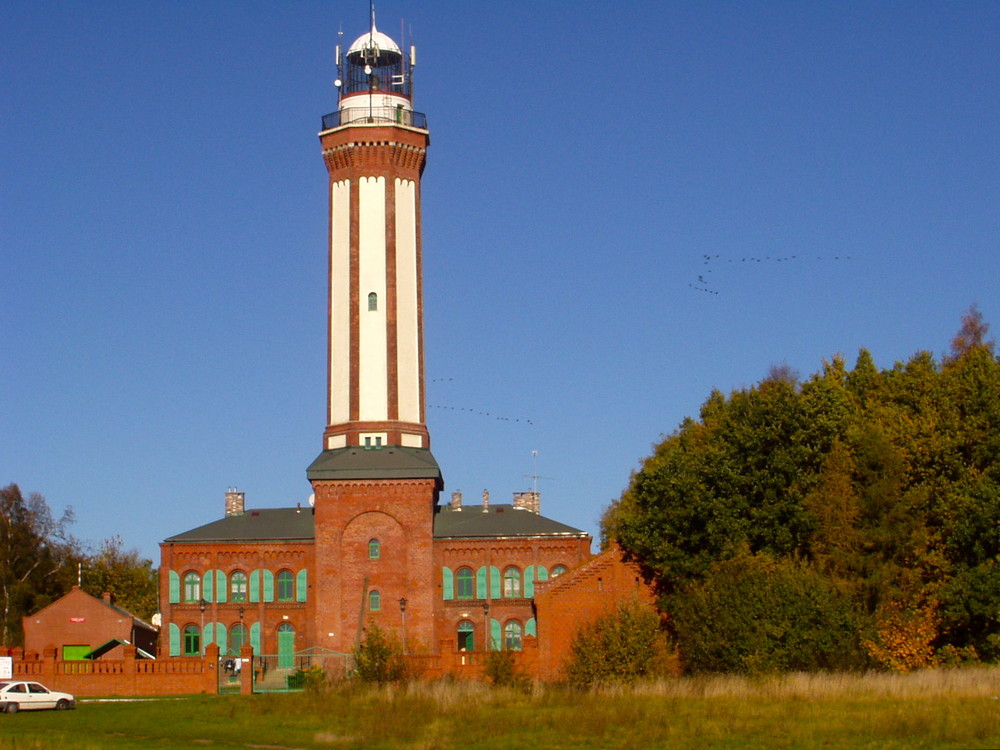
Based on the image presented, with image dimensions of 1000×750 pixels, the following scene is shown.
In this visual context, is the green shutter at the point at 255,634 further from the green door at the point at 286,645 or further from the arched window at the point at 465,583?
the arched window at the point at 465,583

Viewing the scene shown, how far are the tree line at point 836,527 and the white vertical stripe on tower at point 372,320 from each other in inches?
681

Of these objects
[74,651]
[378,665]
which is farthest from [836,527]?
[74,651]

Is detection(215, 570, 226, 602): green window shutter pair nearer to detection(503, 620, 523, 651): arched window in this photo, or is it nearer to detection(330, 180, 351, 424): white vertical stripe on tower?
detection(330, 180, 351, 424): white vertical stripe on tower

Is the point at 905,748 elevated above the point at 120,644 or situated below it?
below

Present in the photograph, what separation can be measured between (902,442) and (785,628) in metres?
8.64

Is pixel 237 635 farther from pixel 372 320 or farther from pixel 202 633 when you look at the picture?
pixel 372 320

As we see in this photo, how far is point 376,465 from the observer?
63281mm

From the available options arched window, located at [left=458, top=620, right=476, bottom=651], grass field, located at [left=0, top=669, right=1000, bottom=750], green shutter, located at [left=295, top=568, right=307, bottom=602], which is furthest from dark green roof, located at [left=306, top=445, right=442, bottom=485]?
grass field, located at [left=0, top=669, right=1000, bottom=750]

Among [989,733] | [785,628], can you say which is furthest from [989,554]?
[989,733]

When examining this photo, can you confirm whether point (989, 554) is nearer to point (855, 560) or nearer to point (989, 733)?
point (855, 560)

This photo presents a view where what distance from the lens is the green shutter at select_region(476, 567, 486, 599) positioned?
66000 millimetres

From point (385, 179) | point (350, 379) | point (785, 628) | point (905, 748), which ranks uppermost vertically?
point (385, 179)

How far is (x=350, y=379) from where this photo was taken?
64250 mm

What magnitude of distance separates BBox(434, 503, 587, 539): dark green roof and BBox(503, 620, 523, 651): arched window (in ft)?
13.7
